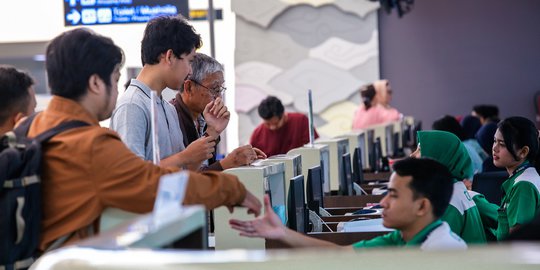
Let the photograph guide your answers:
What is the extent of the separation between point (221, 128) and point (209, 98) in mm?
398

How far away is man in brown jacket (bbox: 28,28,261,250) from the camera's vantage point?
87.6 inches

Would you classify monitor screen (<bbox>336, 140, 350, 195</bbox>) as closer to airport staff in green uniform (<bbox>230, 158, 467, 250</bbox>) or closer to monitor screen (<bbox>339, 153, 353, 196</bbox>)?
monitor screen (<bbox>339, 153, 353, 196</bbox>)

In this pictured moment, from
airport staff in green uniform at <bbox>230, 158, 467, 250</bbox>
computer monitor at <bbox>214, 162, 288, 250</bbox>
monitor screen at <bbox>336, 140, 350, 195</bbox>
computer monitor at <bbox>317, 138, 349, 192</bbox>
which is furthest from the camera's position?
computer monitor at <bbox>317, 138, 349, 192</bbox>

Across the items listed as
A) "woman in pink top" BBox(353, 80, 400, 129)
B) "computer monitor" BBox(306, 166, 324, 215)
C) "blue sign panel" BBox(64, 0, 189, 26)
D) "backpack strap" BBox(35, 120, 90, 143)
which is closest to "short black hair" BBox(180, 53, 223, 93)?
"computer monitor" BBox(306, 166, 324, 215)

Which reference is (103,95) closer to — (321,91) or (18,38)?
(18,38)

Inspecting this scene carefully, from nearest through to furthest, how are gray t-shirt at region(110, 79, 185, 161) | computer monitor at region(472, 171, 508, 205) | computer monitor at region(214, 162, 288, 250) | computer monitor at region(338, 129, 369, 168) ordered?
gray t-shirt at region(110, 79, 185, 161)
computer monitor at region(214, 162, 288, 250)
computer monitor at region(472, 171, 508, 205)
computer monitor at region(338, 129, 369, 168)

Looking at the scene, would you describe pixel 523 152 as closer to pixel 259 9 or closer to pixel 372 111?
pixel 372 111

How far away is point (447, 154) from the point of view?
394 cm

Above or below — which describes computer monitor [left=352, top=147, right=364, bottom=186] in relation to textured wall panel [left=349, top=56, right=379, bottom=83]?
above

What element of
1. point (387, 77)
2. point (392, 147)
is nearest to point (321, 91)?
point (387, 77)

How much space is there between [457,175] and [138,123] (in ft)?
4.39

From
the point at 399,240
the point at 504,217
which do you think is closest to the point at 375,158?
the point at 504,217

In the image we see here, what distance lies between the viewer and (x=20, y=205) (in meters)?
2.22

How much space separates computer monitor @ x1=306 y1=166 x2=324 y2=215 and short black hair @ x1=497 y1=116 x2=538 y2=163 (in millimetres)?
864
